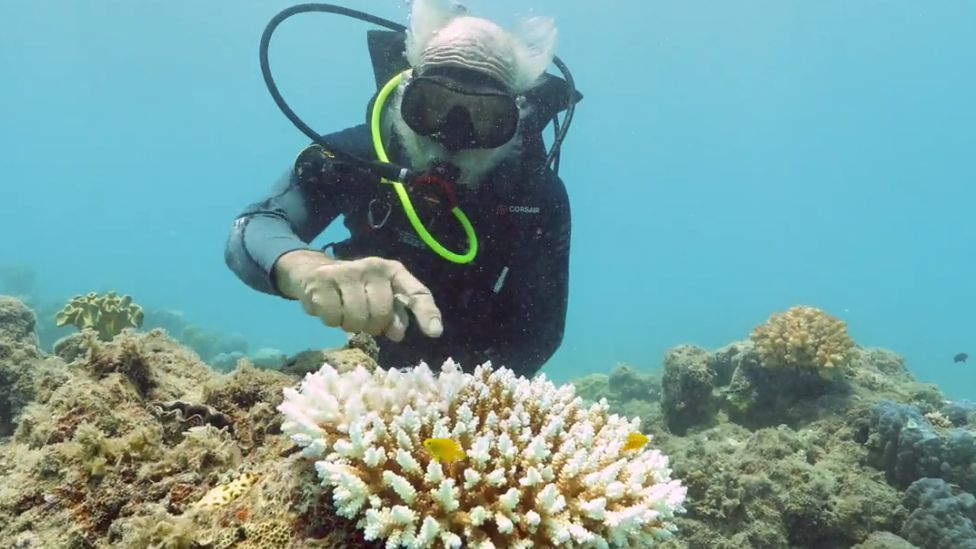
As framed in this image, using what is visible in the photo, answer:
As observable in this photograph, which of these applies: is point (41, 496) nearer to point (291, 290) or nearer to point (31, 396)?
point (291, 290)

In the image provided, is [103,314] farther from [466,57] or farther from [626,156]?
[626,156]

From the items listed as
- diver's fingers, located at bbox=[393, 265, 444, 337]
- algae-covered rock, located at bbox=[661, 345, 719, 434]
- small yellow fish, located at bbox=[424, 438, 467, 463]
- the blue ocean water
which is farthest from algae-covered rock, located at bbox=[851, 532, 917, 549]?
the blue ocean water

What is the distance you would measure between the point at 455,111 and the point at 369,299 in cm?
228

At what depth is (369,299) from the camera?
192 centimetres

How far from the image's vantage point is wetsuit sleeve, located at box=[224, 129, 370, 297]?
2746mm

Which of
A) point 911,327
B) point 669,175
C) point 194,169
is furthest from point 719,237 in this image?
point 194,169

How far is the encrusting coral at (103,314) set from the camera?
218 inches

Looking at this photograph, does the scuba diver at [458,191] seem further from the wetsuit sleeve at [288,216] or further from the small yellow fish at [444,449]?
the small yellow fish at [444,449]

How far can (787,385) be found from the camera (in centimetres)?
689

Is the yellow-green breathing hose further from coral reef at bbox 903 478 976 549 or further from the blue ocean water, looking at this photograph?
the blue ocean water

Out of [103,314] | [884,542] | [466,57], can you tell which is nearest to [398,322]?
[466,57]

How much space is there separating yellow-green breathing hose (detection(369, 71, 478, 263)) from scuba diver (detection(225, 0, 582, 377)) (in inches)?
0.5

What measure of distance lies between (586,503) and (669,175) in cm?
16117

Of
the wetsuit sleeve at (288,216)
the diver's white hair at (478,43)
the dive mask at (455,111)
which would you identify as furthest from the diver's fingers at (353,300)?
the diver's white hair at (478,43)
